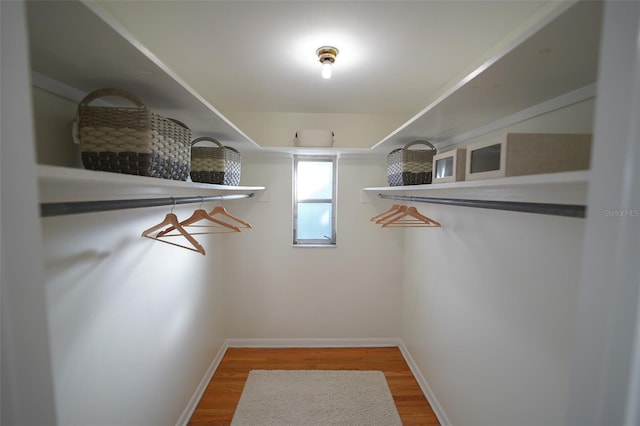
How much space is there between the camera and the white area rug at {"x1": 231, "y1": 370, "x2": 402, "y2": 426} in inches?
66.9

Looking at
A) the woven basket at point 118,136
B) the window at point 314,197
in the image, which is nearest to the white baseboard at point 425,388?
the window at point 314,197

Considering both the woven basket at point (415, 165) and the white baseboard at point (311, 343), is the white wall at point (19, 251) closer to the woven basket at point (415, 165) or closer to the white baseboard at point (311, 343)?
the woven basket at point (415, 165)

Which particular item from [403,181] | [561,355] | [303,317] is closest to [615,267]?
[561,355]

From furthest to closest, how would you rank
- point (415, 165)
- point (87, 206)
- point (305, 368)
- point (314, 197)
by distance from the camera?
point (314, 197) → point (305, 368) → point (415, 165) → point (87, 206)

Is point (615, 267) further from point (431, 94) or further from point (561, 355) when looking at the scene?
point (431, 94)

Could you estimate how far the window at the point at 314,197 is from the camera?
2617mm

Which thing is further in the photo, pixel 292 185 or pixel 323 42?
pixel 292 185

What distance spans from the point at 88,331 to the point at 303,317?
185 cm

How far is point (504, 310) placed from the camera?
116 cm

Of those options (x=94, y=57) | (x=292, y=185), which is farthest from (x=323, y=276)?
(x=94, y=57)

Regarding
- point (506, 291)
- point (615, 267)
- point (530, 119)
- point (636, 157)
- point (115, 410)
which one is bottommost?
point (115, 410)

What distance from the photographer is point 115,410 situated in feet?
3.45

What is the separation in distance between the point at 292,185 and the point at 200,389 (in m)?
1.83

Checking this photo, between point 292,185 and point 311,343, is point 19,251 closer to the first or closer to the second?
point 292,185
